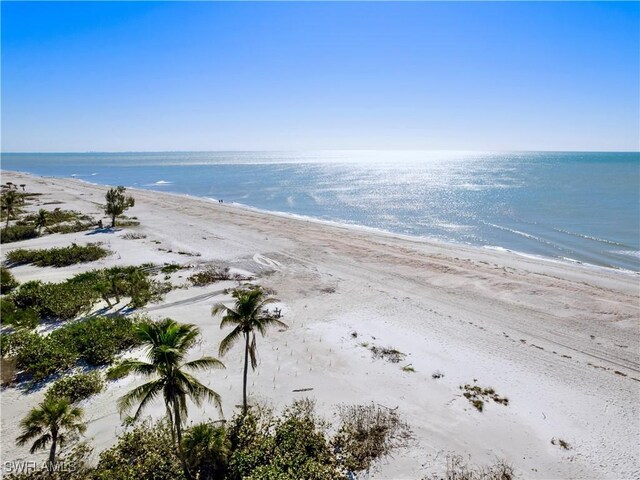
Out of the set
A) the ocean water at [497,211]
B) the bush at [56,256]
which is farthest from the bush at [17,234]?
the ocean water at [497,211]

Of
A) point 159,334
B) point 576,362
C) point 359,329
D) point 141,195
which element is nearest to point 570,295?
point 576,362

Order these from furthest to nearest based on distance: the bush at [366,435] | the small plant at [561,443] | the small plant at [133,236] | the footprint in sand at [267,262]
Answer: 1. the small plant at [133,236]
2. the footprint in sand at [267,262]
3. the small plant at [561,443]
4. the bush at [366,435]

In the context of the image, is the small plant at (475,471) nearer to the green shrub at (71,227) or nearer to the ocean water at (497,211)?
the ocean water at (497,211)

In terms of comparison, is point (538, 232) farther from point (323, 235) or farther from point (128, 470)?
point (128, 470)

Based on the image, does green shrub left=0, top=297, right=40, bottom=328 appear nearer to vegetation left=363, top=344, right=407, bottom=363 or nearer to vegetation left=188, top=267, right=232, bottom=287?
vegetation left=188, top=267, right=232, bottom=287

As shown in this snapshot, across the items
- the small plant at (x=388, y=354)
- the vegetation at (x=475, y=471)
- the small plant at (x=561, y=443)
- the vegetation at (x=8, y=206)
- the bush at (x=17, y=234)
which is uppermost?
the vegetation at (x=8, y=206)

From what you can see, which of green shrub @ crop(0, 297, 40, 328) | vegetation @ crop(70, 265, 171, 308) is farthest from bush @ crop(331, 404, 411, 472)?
green shrub @ crop(0, 297, 40, 328)

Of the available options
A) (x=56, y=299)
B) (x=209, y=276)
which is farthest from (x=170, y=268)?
(x=56, y=299)
